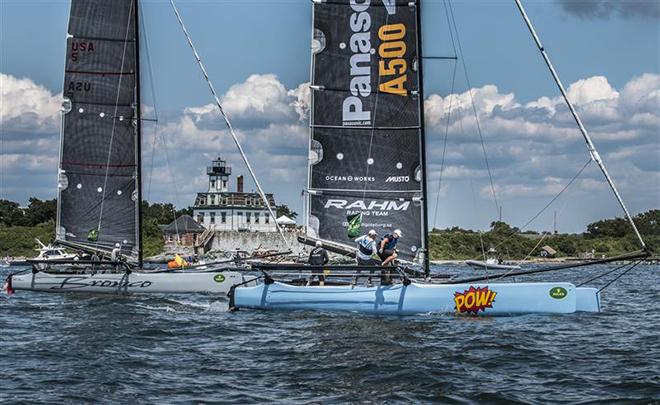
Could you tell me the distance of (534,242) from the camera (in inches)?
4951

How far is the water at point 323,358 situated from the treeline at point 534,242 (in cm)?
8983

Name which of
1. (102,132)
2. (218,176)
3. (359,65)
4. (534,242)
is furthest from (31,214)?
(359,65)

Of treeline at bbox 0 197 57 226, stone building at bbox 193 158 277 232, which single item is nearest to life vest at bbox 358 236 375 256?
stone building at bbox 193 158 277 232

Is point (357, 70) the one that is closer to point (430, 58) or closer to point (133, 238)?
point (430, 58)

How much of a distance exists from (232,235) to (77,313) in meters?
87.6

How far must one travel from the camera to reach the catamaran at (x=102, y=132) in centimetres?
3550

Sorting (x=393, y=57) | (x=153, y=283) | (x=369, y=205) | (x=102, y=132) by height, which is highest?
(x=393, y=57)

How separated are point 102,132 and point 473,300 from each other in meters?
17.2

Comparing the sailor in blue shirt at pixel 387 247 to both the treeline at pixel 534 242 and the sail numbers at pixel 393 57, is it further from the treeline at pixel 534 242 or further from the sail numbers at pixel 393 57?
the treeline at pixel 534 242

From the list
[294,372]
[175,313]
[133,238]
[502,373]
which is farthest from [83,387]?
[133,238]

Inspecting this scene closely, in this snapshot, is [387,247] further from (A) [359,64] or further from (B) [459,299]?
(A) [359,64]

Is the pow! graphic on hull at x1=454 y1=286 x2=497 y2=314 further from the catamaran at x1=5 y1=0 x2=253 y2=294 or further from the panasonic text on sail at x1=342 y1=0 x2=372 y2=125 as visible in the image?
the catamaran at x1=5 y1=0 x2=253 y2=294

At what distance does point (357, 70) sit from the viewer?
26906 mm

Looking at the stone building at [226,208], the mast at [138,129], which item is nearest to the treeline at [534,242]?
the stone building at [226,208]
